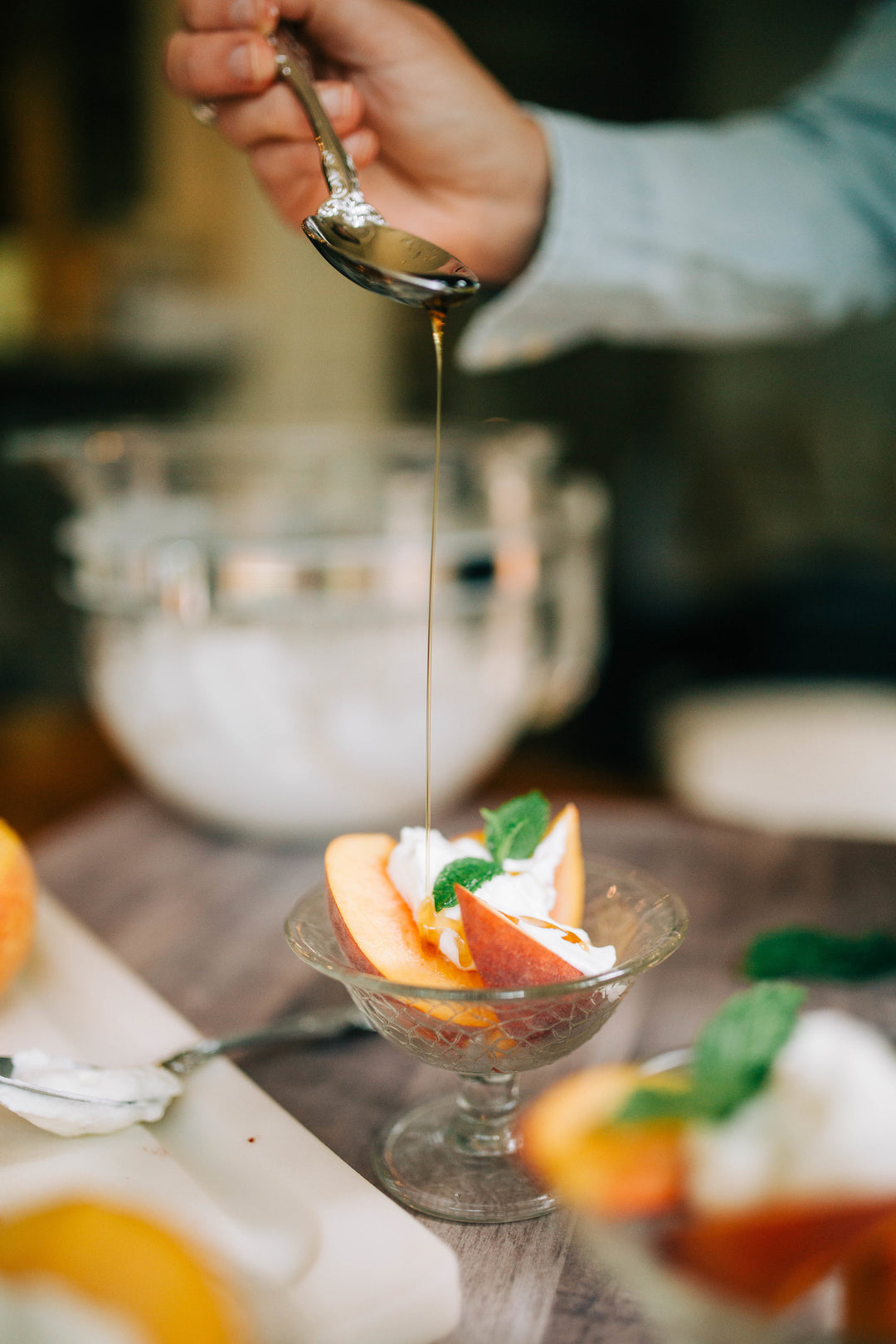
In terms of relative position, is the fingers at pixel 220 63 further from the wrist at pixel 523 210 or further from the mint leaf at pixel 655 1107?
the mint leaf at pixel 655 1107

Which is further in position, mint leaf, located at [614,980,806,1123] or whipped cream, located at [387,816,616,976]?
whipped cream, located at [387,816,616,976]

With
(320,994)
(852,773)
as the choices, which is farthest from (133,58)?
(320,994)

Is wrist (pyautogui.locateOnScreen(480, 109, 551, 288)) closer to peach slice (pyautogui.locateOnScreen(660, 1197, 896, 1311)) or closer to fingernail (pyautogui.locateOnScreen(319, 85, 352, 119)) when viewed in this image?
fingernail (pyautogui.locateOnScreen(319, 85, 352, 119))

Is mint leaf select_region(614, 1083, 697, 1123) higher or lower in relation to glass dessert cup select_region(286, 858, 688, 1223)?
higher

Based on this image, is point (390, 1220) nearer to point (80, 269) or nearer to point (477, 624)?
point (477, 624)

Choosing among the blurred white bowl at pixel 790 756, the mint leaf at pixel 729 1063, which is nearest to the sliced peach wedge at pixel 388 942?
the mint leaf at pixel 729 1063

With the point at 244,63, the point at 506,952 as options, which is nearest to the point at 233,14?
the point at 244,63

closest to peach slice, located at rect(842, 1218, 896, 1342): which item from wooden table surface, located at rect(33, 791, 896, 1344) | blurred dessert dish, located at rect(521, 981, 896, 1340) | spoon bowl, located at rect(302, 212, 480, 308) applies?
blurred dessert dish, located at rect(521, 981, 896, 1340)
